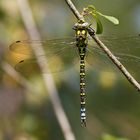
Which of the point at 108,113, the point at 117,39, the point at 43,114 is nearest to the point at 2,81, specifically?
the point at 43,114

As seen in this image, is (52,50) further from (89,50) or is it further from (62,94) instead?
(62,94)

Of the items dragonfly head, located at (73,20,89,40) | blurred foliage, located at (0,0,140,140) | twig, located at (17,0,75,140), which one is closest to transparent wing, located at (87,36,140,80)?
dragonfly head, located at (73,20,89,40)

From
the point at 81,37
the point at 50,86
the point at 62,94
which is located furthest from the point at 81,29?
the point at 62,94

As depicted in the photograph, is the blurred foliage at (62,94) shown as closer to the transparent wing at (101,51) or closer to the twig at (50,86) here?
the twig at (50,86)

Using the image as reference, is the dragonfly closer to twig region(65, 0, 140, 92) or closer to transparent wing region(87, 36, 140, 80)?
transparent wing region(87, 36, 140, 80)

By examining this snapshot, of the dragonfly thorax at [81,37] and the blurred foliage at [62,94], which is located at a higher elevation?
the dragonfly thorax at [81,37]

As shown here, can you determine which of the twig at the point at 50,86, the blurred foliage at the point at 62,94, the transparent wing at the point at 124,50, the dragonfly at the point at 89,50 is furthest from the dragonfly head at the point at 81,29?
the blurred foliage at the point at 62,94

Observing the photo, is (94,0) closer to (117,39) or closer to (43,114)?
(43,114)

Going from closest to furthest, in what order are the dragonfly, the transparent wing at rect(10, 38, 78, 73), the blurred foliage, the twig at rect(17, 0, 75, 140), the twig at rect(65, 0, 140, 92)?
the twig at rect(65, 0, 140, 92) < the dragonfly < the transparent wing at rect(10, 38, 78, 73) < the twig at rect(17, 0, 75, 140) < the blurred foliage

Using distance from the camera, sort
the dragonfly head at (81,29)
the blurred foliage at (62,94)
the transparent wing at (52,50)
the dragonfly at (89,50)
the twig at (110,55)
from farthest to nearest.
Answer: the blurred foliage at (62,94)
the transparent wing at (52,50)
the dragonfly at (89,50)
the dragonfly head at (81,29)
the twig at (110,55)

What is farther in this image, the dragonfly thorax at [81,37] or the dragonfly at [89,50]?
the dragonfly at [89,50]
